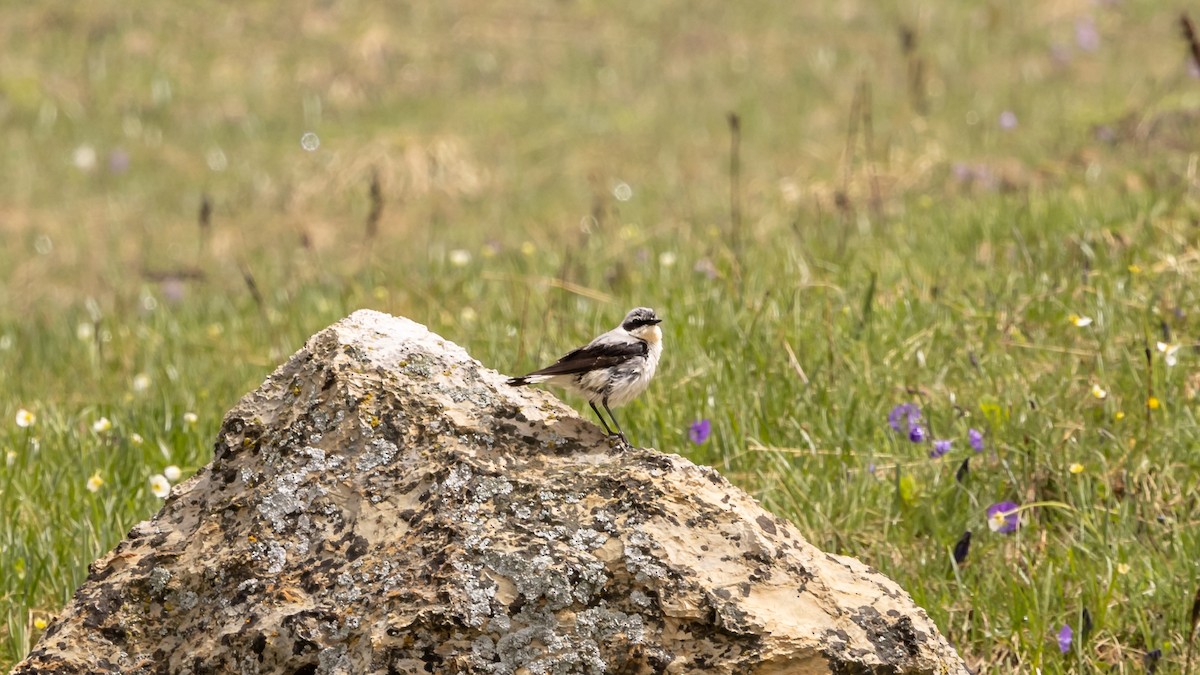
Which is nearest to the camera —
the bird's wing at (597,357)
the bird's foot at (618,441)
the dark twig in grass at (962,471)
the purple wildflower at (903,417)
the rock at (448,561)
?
the rock at (448,561)

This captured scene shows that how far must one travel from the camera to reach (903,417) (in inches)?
195

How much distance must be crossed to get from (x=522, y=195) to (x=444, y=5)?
7318 millimetres

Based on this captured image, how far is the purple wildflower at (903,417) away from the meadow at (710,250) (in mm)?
19

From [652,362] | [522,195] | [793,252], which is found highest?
[652,362]

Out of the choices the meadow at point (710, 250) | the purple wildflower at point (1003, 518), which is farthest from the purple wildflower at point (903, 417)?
the purple wildflower at point (1003, 518)

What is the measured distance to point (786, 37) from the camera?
1900cm

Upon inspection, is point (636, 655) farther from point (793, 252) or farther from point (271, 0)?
point (271, 0)

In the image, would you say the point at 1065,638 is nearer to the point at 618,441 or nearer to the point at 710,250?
the point at 618,441

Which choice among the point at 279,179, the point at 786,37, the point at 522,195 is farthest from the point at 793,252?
the point at 786,37

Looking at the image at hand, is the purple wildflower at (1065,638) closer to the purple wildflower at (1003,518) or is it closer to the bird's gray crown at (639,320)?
the purple wildflower at (1003,518)

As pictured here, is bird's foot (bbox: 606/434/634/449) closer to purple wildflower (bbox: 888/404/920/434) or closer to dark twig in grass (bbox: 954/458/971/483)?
dark twig in grass (bbox: 954/458/971/483)

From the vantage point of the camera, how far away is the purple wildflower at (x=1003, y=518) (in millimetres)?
4277

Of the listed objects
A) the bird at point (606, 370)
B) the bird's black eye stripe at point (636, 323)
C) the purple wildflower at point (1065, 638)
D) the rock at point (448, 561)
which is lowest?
the purple wildflower at point (1065, 638)

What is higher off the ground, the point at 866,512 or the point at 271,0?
the point at 271,0
